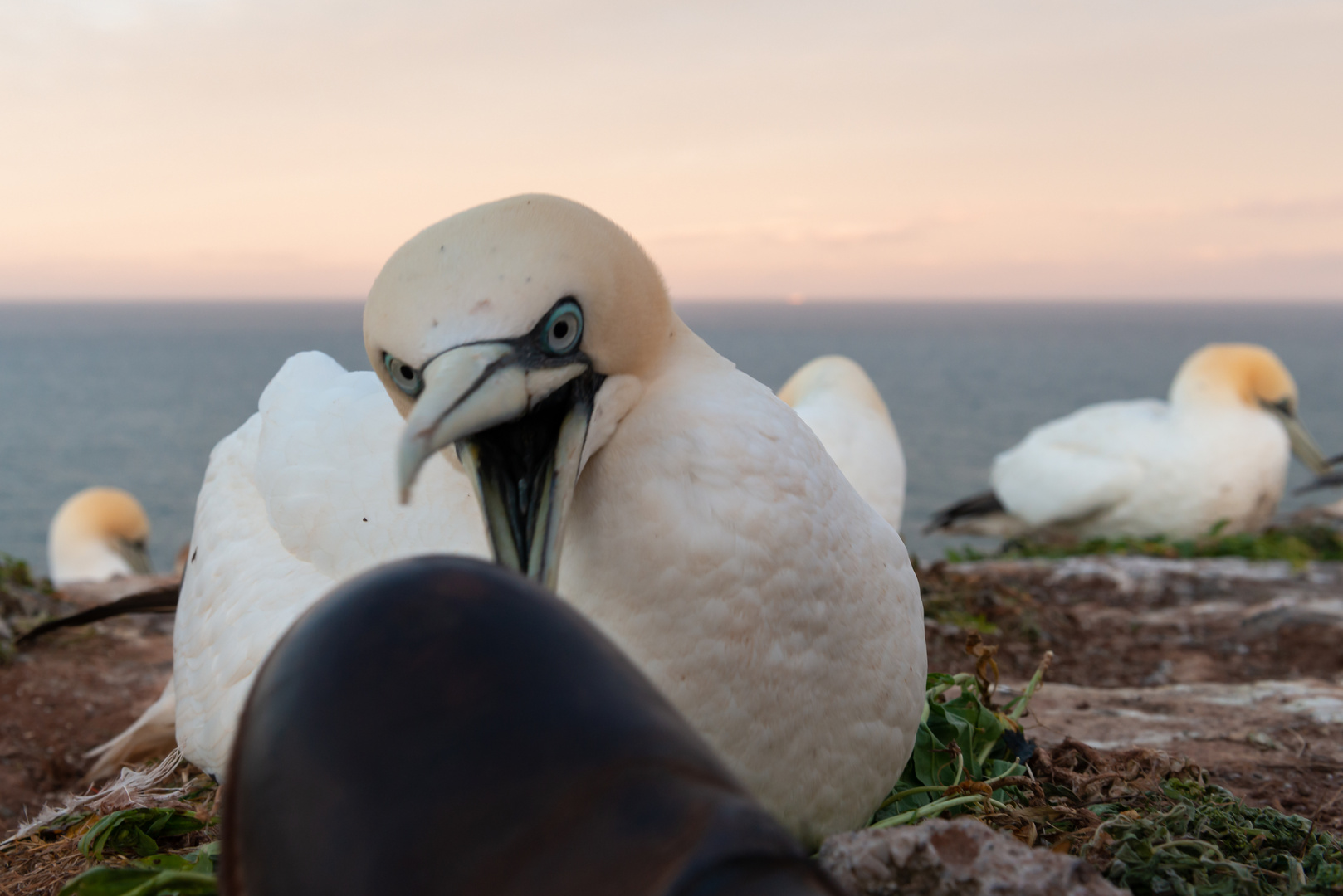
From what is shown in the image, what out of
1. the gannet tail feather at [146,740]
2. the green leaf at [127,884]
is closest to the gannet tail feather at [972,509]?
the gannet tail feather at [146,740]

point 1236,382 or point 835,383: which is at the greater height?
point 835,383

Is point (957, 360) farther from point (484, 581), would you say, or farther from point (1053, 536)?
point (484, 581)

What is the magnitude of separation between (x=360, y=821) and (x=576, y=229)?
1051mm

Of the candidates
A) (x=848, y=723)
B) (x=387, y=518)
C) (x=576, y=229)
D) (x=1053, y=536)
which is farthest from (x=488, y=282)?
(x=1053, y=536)

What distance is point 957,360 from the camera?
78188 millimetres

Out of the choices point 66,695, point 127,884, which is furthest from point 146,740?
point 127,884

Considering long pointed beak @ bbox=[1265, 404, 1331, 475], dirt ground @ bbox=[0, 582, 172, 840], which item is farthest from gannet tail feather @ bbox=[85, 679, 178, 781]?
long pointed beak @ bbox=[1265, 404, 1331, 475]

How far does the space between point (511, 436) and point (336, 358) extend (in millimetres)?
26779

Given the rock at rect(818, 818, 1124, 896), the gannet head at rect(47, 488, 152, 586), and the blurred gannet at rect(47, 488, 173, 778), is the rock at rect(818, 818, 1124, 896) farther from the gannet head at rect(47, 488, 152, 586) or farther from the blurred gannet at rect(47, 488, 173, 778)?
the gannet head at rect(47, 488, 152, 586)

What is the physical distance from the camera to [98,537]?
1268 centimetres

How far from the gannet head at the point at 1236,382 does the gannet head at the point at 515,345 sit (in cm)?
932

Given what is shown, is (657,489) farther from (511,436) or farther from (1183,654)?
(1183,654)

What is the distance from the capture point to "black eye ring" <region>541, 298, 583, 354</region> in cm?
164

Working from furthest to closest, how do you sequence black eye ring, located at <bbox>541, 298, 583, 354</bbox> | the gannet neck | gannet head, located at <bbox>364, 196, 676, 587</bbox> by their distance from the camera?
the gannet neck → black eye ring, located at <bbox>541, 298, 583, 354</bbox> → gannet head, located at <bbox>364, 196, 676, 587</bbox>
